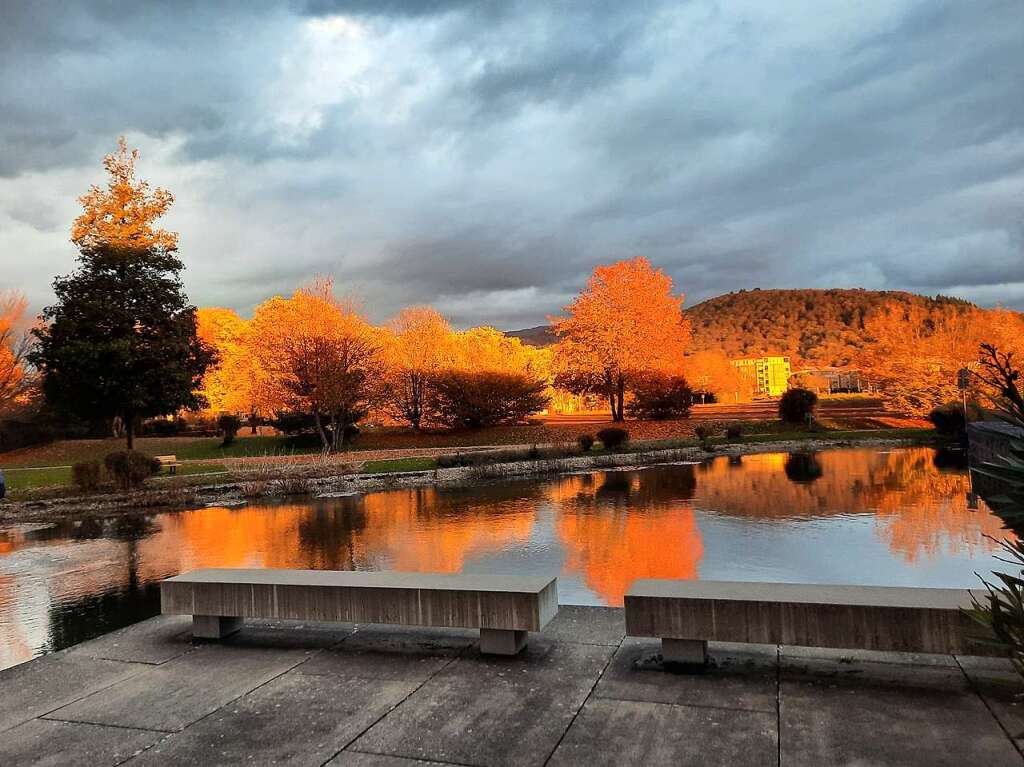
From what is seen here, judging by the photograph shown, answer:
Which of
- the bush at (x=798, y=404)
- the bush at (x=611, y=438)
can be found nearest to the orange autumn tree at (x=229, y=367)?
the bush at (x=611, y=438)

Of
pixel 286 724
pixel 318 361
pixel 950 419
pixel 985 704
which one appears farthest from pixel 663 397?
pixel 286 724

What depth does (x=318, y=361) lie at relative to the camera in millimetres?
29406

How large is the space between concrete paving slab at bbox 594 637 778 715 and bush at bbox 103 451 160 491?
17297mm

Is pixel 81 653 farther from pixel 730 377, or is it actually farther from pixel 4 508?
pixel 730 377

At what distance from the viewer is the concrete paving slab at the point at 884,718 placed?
322 cm

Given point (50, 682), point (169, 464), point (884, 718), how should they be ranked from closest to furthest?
point (884, 718) < point (50, 682) < point (169, 464)

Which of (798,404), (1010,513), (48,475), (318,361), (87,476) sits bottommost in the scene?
(48,475)

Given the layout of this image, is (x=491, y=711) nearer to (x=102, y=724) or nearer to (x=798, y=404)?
(x=102, y=724)

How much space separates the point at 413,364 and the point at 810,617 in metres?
34.1

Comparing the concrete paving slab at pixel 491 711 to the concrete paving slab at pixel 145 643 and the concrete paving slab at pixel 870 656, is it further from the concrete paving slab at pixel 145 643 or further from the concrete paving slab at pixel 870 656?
the concrete paving slab at pixel 145 643

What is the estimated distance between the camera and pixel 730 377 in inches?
2776

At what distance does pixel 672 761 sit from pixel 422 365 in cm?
3477

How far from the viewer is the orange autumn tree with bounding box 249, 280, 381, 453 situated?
2914 cm

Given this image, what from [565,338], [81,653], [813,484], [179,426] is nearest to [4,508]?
[81,653]
